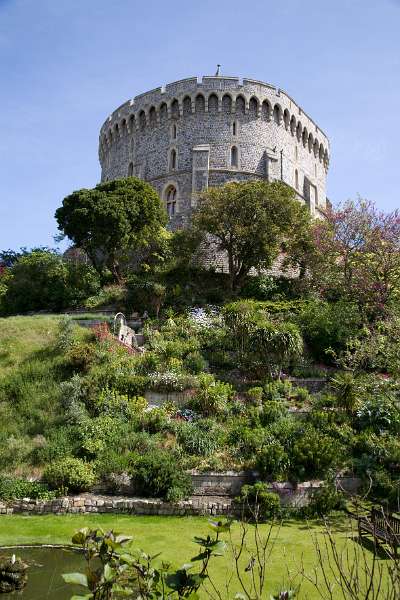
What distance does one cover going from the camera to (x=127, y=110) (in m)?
43.6

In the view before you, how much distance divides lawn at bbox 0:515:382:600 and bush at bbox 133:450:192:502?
0.73 metres

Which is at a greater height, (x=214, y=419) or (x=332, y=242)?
(x=332, y=242)

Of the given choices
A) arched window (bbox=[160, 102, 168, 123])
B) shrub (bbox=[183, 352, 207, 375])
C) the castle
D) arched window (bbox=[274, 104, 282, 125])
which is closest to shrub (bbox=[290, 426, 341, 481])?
shrub (bbox=[183, 352, 207, 375])

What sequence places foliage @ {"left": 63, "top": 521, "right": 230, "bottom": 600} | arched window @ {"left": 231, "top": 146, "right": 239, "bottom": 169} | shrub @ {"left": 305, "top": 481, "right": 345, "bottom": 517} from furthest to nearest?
arched window @ {"left": 231, "top": 146, "right": 239, "bottom": 169}, shrub @ {"left": 305, "top": 481, "right": 345, "bottom": 517}, foliage @ {"left": 63, "top": 521, "right": 230, "bottom": 600}

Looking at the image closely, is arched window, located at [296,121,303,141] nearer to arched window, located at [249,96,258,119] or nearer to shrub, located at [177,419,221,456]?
arched window, located at [249,96,258,119]

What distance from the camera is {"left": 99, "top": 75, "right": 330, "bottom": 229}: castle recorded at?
39125 mm

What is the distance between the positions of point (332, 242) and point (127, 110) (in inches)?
920

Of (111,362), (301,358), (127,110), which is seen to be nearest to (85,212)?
(111,362)

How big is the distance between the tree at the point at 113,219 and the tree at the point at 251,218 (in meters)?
3.12

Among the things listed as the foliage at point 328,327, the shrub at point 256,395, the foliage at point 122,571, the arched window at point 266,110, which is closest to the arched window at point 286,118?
the arched window at point 266,110

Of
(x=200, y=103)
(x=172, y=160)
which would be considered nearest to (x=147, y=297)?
(x=172, y=160)

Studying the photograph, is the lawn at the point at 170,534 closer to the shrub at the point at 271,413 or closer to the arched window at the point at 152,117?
the shrub at the point at 271,413

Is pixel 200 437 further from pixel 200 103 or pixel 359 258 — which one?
pixel 200 103

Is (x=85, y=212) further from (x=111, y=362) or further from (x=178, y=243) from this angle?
(x=111, y=362)
